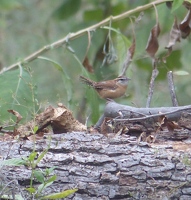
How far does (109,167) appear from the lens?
339cm

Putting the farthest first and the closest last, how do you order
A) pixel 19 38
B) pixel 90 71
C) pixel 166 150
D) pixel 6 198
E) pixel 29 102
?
1. pixel 19 38
2. pixel 90 71
3. pixel 29 102
4. pixel 166 150
5. pixel 6 198

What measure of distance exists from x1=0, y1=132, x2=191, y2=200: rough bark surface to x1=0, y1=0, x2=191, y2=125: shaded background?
1.01 feet

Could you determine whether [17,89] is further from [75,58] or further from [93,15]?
[93,15]

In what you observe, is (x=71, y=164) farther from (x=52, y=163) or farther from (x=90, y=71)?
(x=90, y=71)

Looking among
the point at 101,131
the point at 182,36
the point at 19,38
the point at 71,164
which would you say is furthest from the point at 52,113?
the point at 19,38

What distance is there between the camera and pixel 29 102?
493cm

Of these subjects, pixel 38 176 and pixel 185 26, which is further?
pixel 185 26

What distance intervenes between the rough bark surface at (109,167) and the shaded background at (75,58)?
308 millimetres

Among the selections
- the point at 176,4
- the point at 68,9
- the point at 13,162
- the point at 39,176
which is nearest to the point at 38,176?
the point at 39,176

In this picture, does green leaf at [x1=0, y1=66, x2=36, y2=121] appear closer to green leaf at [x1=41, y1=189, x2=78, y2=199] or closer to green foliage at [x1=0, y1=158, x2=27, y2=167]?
green foliage at [x1=0, y1=158, x2=27, y2=167]

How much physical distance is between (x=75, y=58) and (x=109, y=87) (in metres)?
0.36

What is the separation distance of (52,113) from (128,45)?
1773 mm

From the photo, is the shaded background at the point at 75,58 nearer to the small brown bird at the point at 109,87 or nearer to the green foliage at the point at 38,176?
the small brown bird at the point at 109,87

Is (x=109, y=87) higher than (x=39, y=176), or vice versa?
(x=109, y=87)
